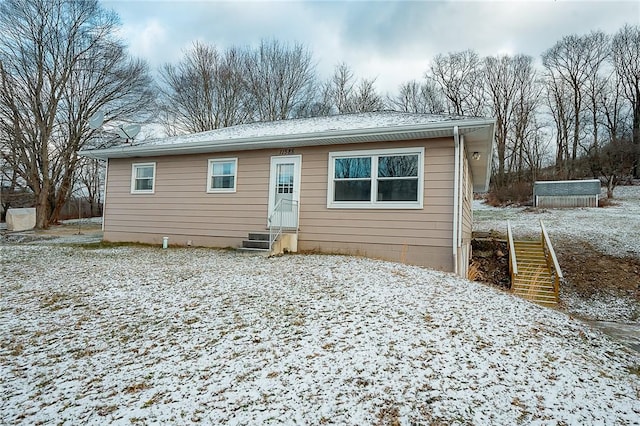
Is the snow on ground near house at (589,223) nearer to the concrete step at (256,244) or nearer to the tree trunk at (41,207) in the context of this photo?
the concrete step at (256,244)

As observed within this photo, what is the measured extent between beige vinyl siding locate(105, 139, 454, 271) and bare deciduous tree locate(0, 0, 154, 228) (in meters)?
9.75

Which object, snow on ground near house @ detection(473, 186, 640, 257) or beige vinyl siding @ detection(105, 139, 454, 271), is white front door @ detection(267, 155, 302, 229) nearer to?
beige vinyl siding @ detection(105, 139, 454, 271)

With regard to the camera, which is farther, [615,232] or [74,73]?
[74,73]

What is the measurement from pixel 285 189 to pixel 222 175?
6.52 feet

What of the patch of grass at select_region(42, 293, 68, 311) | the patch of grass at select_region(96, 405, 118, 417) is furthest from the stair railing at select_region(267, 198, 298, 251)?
the patch of grass at select_region(96, 405, 118, 417)

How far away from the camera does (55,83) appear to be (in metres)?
16.9

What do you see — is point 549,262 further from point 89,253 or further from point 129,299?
point 89,253

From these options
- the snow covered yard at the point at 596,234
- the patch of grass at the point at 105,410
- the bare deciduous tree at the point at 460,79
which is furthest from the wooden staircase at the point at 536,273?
the bare deciduous tree at the point at 460,79

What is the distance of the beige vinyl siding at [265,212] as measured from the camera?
286 inches

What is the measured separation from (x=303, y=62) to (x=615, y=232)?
19265 millimetres

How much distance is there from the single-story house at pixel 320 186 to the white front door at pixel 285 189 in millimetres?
26

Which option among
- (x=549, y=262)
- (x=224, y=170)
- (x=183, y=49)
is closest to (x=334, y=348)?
(x=224, y=170)

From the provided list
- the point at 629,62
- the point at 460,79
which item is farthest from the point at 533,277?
the point at 629,62

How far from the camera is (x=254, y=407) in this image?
90.0 inches
